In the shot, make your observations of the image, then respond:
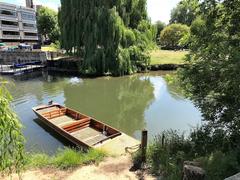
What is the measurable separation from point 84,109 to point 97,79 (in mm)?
8414

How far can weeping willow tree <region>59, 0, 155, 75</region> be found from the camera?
23.0 m

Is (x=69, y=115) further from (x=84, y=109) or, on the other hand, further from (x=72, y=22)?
(x=72, y=22)

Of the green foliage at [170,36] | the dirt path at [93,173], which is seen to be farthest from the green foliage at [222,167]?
the green foliage at [170,36]

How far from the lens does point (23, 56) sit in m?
31.8

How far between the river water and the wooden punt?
1.68 ft

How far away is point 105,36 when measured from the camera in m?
23.3

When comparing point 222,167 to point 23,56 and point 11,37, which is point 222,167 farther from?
point 11,37

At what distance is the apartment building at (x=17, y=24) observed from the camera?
50088 mm

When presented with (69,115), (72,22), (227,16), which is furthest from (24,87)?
(227,16)

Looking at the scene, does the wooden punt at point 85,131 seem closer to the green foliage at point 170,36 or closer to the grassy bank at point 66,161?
the grassy bank at point 66,161

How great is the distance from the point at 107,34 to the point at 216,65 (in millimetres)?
18990

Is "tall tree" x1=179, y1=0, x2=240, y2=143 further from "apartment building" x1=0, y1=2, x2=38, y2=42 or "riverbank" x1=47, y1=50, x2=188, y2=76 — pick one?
"apartment building" x1=0, y1=2, x2=38, y2=42

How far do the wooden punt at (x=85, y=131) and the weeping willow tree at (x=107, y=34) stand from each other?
1093cm

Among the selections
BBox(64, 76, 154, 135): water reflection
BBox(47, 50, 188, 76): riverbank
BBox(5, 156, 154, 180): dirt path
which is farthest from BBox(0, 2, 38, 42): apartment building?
BBox(5, 156, 154, 180): dirt path
